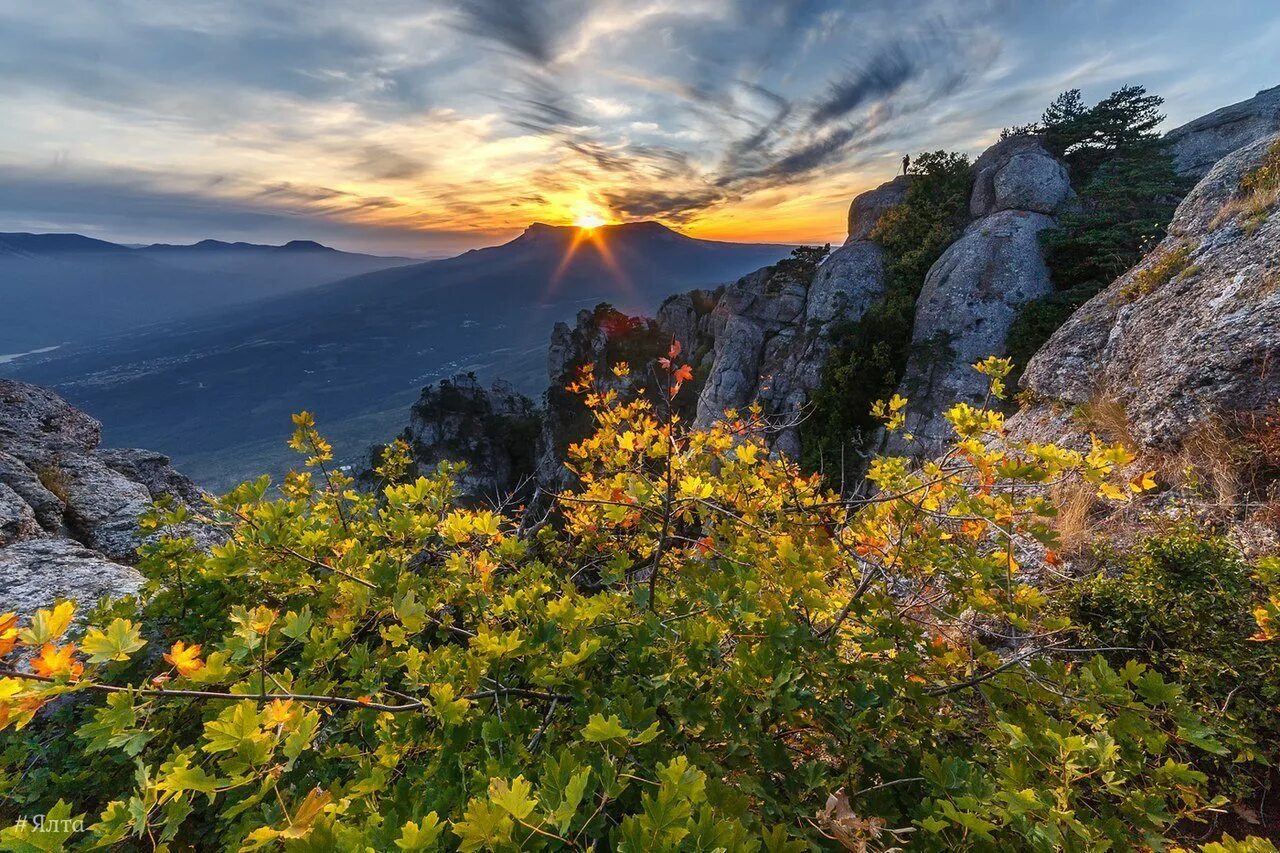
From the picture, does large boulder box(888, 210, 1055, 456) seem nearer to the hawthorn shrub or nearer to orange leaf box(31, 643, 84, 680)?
the hawthorn shrub

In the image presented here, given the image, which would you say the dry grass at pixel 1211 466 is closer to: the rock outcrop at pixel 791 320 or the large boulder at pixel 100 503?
the large boulder at pixel 100 503

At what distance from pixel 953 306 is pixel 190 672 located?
2539 cm

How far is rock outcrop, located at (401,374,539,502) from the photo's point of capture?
44875 mm

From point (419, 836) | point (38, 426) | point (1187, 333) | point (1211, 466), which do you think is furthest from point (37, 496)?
point (1187, 333)

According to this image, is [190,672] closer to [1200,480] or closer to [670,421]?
[670,421]

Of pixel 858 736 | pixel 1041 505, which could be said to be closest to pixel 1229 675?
pixel 1041 505

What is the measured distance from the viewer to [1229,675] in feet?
13.3

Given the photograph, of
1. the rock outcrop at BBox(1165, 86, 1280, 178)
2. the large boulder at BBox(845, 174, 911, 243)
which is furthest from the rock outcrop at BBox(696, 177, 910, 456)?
the rock outcrop at BBox(1165, 86, 1280, 178)

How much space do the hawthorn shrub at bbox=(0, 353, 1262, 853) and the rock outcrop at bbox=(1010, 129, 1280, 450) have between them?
5.43 m

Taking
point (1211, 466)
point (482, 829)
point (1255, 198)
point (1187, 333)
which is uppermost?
point (1255, 198)

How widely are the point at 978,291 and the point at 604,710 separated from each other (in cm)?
2481

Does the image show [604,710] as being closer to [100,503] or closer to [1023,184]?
[100,503]

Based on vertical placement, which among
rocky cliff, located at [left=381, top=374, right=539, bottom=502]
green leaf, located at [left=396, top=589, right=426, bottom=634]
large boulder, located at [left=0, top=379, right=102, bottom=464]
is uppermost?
green leaf, located at [left=396, top=589, right=426, bottom=634]

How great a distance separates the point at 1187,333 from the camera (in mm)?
7699
